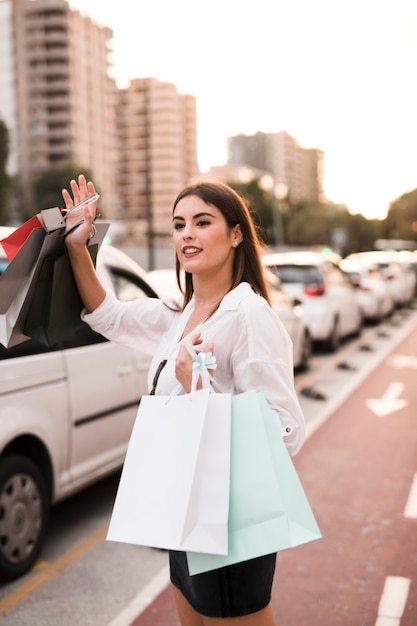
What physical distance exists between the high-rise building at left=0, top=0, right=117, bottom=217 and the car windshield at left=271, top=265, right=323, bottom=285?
97084 millimetres

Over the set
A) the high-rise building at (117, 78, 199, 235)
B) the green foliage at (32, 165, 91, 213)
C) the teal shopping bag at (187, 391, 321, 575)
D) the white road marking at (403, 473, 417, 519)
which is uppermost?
the high-rise building at (117, 78, 199, 235)

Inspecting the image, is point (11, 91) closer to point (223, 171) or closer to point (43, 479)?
point (223, 171)

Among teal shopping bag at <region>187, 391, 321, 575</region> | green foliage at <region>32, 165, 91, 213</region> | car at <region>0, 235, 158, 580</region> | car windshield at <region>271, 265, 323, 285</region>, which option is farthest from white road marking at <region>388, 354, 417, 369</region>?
green foliage at <region>32, 165, 91, 213</region>

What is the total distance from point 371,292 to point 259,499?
1676 centimetres

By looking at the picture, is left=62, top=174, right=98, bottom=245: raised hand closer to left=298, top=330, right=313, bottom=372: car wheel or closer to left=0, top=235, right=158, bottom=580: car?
left=0, top=235, right=158, bottom=580: car

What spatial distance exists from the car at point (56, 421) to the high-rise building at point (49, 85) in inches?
4140

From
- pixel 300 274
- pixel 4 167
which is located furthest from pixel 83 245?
pixel 4 167

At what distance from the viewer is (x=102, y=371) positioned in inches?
185

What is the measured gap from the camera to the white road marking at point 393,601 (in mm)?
3487

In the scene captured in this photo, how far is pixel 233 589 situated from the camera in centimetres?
208

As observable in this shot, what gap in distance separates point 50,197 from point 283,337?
263 ft

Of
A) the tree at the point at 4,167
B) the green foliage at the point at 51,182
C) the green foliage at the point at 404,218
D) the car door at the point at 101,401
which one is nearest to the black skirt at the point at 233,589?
the car door at the point at 101,401

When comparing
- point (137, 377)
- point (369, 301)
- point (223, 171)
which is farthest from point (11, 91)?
point (137, 377)

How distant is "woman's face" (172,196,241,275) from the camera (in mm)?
2240
